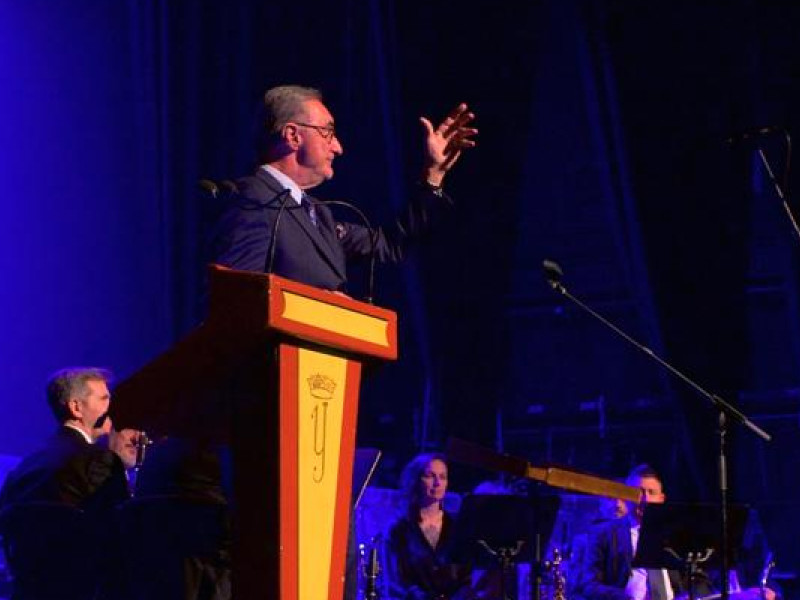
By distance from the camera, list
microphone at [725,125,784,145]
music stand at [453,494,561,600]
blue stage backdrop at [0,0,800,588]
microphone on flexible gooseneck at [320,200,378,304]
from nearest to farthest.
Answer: microphone on flexible gooseneck at [320,200,378,304]
microphone at [725,125,784,145]
music stand at [453,494,561,600]
blue stage backdrop at [0,0,800,588]

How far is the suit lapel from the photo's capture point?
104 inches

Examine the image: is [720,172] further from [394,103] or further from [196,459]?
[196,459]

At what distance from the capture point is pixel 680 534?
218 inches

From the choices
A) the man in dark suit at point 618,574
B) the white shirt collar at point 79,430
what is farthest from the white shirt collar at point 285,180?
the man in dark suit at point 618,574

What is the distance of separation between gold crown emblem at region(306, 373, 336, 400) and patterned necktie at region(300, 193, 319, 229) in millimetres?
623

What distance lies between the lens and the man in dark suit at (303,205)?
101 inches

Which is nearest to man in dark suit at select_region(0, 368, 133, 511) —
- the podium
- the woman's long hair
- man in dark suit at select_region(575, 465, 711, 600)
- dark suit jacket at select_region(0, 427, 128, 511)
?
dark suit jacket at select_region(0, 427, 128, 511)

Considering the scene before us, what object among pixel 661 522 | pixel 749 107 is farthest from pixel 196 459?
pixel 749 107

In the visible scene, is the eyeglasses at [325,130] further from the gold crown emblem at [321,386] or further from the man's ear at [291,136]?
the gold crown emblem at [321,386]

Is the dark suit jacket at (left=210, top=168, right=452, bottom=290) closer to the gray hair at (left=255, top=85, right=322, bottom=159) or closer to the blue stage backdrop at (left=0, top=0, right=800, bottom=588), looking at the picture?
the gray hair at (left=255, top=85, right=322, bottom=159)

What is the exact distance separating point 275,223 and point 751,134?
2.70 meters

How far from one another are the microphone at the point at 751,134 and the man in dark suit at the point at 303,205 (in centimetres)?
194

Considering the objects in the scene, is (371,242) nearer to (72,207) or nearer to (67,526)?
(67,526)

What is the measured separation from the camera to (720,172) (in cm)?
719
